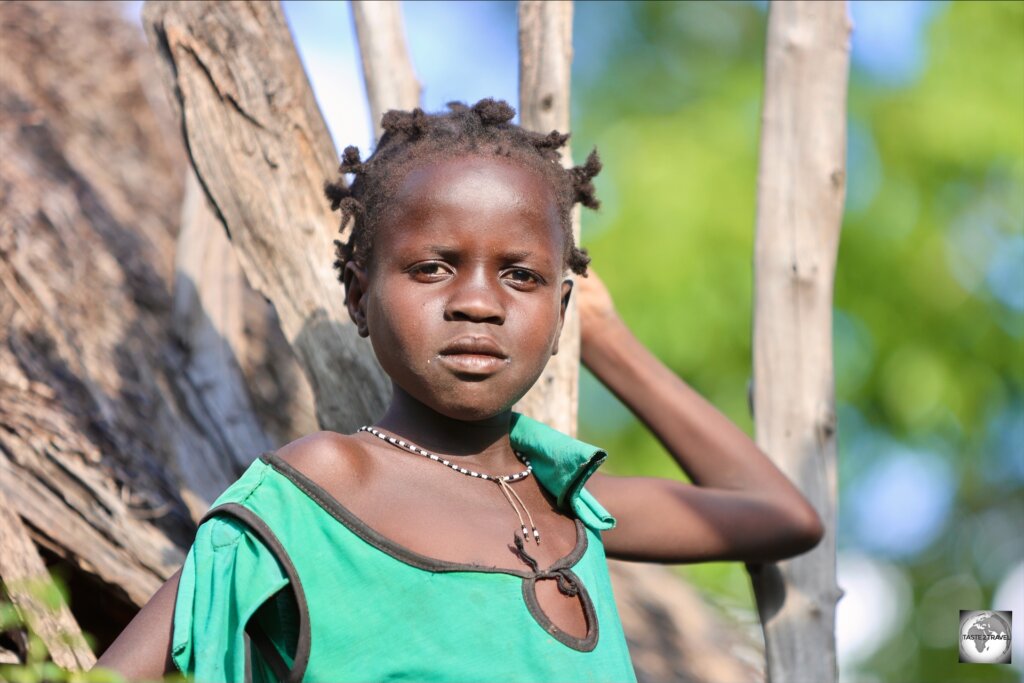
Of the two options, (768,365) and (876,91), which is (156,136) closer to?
(768,365)

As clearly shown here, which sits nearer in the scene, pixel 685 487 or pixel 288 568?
pixel 288 568

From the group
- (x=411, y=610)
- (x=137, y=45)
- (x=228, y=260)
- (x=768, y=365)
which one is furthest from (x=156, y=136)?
(x=411, y=610)

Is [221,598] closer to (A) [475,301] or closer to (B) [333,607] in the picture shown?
(B) [333,607]

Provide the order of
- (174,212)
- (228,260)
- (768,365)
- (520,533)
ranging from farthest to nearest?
(174,212) → (228,260) → (768,365) → (520,533)

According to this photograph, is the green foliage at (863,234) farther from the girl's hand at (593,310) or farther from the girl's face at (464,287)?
the girl's face at (464,287)

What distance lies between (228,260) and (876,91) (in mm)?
4212

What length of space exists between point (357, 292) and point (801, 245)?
1.17m

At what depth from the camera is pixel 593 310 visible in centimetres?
260

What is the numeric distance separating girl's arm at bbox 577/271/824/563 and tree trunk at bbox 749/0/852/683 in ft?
0.64

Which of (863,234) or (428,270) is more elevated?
(863,234)

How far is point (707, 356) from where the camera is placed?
607 cm

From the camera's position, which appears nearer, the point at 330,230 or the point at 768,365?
the point at 330,230

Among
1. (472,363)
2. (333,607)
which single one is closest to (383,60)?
(472,363)

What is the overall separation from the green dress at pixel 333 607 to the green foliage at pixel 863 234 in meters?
4.17
